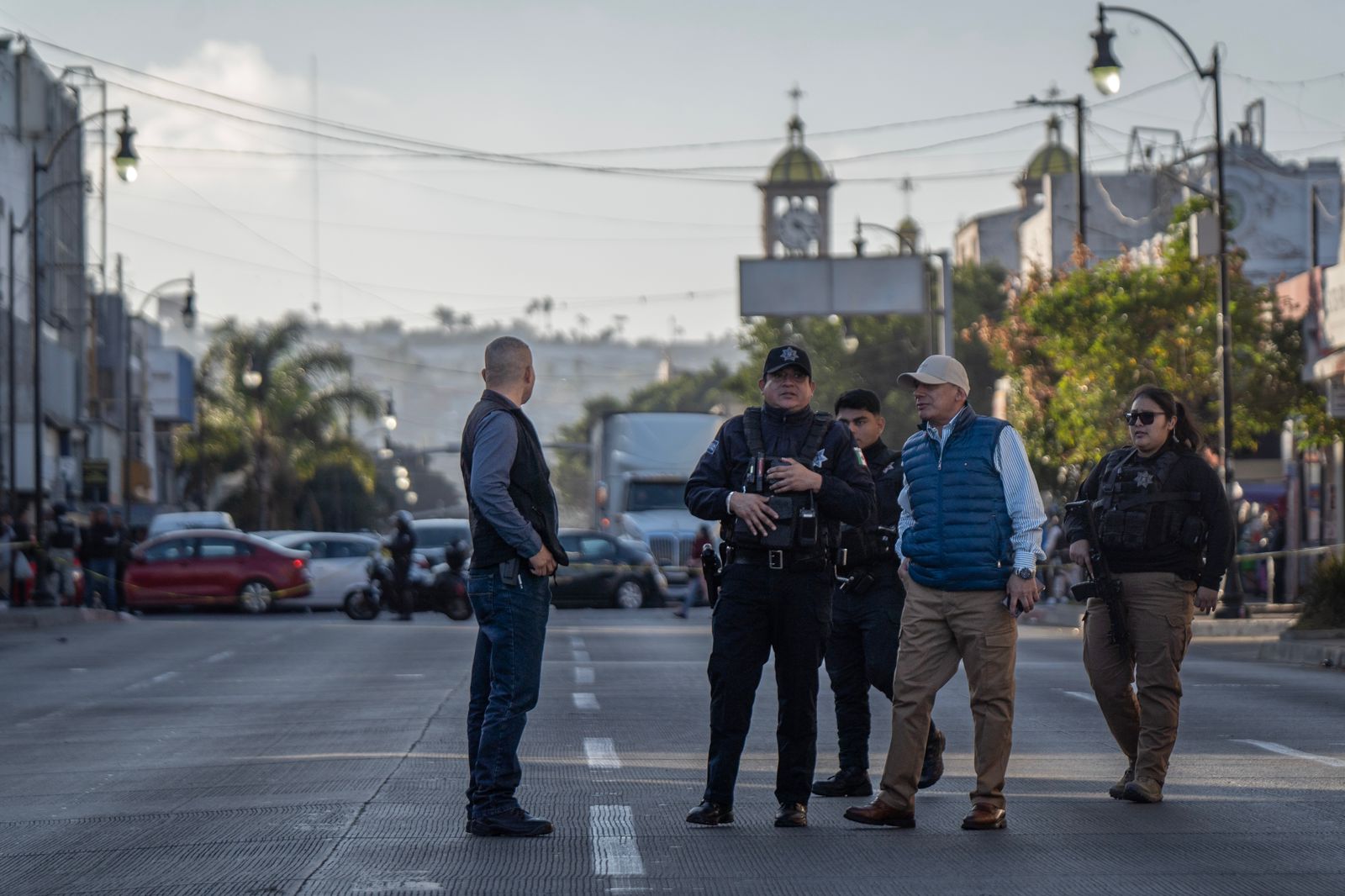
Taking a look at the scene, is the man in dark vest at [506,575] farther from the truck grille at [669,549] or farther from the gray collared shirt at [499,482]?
the truck grille at [669,549]

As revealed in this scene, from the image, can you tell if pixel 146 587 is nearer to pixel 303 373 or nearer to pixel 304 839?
pixel 304 839

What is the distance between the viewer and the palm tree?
72.4 meters

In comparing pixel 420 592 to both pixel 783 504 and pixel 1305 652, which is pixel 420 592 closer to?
pixel 1305 652

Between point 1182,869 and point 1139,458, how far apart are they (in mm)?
2804

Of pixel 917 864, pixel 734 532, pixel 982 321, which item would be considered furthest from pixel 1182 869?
pixel 982 321

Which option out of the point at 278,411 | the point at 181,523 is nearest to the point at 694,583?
the point at 181,523

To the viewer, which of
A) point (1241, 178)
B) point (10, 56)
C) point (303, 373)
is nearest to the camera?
point (10, 56)

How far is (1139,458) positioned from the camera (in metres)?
9.77

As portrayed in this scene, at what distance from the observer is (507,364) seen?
838cm

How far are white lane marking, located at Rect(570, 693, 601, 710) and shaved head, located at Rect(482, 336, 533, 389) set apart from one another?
6.33 m

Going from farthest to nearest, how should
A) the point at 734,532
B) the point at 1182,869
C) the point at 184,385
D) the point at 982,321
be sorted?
the point at 184,385, the point at 982,321, the point at 734,532, the point at 1182,869

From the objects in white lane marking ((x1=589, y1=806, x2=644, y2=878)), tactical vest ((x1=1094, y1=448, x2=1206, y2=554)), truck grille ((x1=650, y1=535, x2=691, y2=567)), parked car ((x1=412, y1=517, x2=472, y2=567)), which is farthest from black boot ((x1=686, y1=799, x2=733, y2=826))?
truck grille ((x1=650, y1=535, x2=691, y2=567))

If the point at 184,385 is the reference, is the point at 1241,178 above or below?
above

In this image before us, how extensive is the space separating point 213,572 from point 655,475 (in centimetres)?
1126
